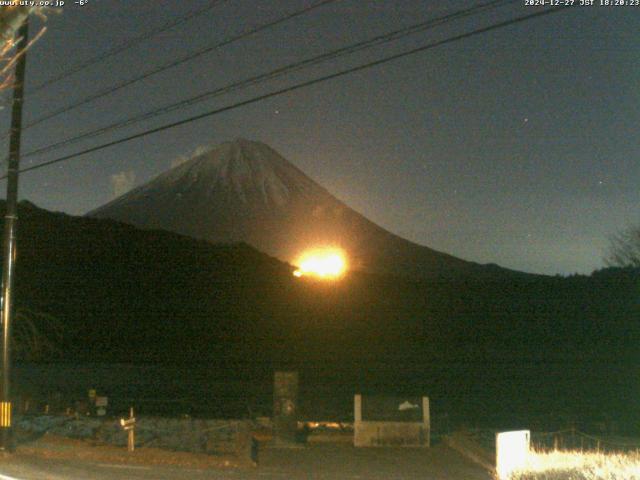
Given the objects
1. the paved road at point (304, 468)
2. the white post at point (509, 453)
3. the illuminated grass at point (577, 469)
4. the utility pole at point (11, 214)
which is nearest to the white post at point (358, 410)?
the paved road at point (304, 468)

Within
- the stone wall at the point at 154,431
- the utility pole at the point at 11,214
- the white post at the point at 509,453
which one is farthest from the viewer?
the stone wall at the point at 154,431

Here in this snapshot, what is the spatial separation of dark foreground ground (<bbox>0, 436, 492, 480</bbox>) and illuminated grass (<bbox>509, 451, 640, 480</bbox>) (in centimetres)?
150

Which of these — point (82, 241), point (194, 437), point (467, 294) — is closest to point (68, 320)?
Result: point (82, 241)

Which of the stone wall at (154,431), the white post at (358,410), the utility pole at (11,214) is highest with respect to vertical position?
the utility pole at (11,214)

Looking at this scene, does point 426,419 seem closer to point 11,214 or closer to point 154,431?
point 154,431

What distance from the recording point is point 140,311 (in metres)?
90.5

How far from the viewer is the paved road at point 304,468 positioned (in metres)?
13.7

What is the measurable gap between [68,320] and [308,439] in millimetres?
65225

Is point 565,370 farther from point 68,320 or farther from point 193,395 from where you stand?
point 68,320

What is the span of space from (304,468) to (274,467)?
2.11 ft

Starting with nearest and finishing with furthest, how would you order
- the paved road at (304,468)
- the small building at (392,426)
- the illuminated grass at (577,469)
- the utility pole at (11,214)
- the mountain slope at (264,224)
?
the illuminated grass at (577,469) < the paved road at (304,468) < the utility pole at (11,214) < the small building at (392,426) < the mountain slope at (264,224)

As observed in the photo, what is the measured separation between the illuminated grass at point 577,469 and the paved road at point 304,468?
138cm

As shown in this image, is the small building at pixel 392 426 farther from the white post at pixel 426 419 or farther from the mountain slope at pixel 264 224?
the mountain slope at pixel 264 224

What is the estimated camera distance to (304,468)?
17.2m
